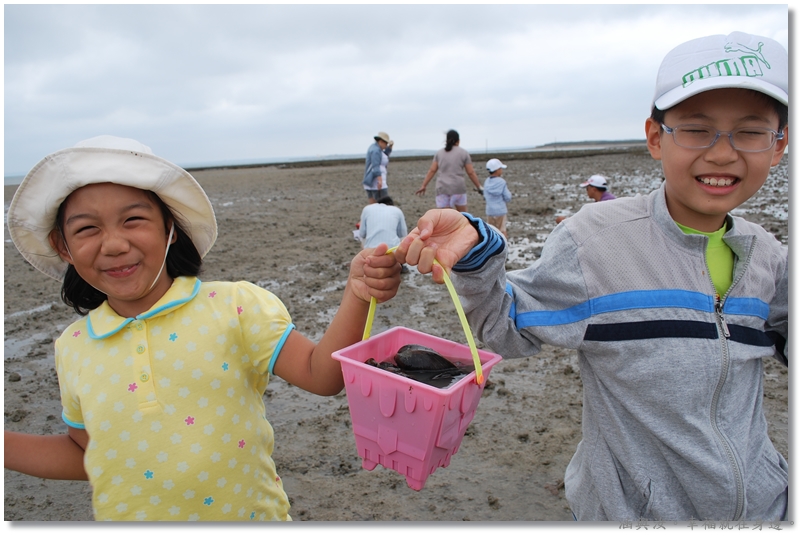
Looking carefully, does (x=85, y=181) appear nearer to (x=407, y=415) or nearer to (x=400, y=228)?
(x=407, y=415)

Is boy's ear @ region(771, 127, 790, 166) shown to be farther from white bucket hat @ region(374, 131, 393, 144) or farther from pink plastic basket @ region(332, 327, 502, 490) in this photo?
white bucket hat @ region(374, 131, 393, 144)

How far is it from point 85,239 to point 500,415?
3157 mm

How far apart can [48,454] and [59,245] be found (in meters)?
0.74

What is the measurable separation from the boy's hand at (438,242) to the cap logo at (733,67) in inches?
30.4

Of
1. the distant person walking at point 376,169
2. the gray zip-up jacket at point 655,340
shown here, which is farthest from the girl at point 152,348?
the distant person walking at point 376,169

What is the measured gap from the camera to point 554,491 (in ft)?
10.8

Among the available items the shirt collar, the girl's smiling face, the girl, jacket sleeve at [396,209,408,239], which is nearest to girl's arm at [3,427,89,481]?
the girl

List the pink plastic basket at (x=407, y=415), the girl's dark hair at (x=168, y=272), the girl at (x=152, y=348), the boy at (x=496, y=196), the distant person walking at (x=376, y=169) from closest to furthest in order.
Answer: the pink plastic basket at (x=407, y=415)
the girl at (x=152, y=348)
the girl's dark hair at (x=168, y=272)
the boy at (x=496, y=196)
the distant person walking at (x=376, y=169)

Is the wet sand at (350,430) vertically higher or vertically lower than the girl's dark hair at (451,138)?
lower

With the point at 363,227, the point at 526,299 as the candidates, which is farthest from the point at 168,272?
the point at 363,227

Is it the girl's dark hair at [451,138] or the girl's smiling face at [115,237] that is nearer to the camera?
the girl's smiling face at [115,237]

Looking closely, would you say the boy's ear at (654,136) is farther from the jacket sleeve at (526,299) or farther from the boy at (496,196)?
the boy at (496,196)

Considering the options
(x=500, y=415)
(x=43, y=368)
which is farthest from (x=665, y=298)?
(x=43, y=368)

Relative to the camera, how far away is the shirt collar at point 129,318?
6.10 ft
